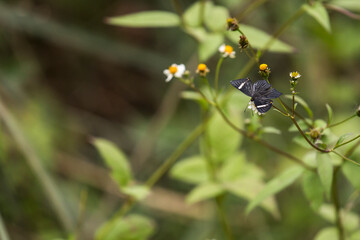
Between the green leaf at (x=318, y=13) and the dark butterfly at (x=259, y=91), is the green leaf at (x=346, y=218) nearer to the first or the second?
the green leaf at (x=318, y=13)

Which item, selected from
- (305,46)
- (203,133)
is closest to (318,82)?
(305,46)

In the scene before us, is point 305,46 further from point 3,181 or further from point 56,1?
point 3,181

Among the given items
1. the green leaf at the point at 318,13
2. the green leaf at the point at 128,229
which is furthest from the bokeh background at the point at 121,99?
the green leaf at the point at 318,13

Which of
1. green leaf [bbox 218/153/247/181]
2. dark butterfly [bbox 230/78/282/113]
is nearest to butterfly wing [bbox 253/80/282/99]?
dark butterfly [bbox 230/78/282/113]

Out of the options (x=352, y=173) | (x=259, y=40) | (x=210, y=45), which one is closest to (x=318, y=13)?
(x=259, y=40)

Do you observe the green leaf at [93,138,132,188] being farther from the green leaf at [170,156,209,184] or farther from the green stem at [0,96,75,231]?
the green stem at [0,96,75,231]

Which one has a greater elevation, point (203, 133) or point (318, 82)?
point (318, 82)

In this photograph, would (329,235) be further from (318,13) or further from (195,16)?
(195,16)
